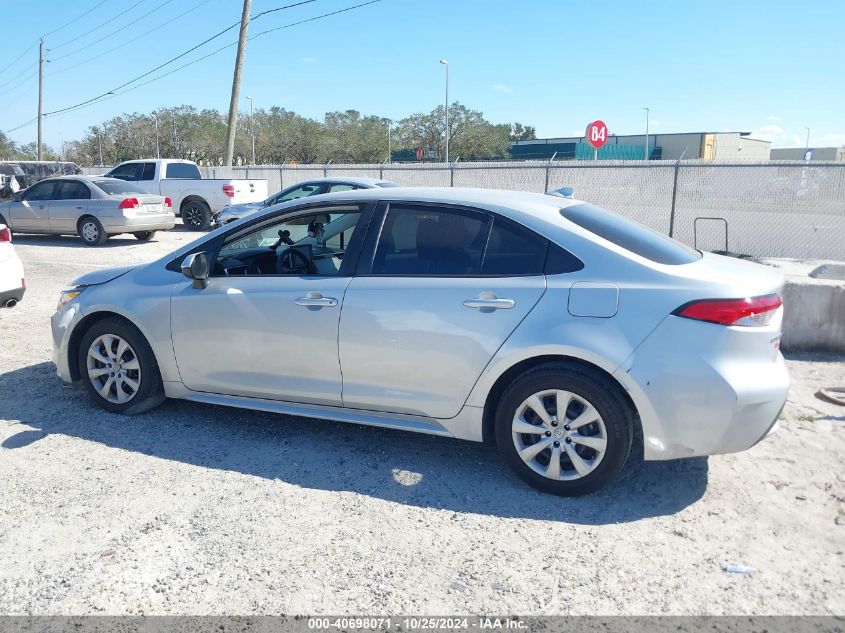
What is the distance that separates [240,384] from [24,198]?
45.9ft

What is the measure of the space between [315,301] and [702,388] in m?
2.22

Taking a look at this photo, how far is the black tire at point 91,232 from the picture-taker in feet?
48.9

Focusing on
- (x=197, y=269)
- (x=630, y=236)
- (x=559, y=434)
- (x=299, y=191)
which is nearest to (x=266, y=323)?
(x=197, y=269)

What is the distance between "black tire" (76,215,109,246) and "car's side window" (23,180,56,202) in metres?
1.14

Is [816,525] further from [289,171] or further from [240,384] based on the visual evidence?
[289,171]

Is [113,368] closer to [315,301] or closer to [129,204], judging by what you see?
[315,301]

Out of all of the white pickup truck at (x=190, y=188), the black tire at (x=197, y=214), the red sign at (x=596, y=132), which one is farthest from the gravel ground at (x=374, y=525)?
the red sign at (x=596, y=132)

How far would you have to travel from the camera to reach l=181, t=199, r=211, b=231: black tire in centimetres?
1827

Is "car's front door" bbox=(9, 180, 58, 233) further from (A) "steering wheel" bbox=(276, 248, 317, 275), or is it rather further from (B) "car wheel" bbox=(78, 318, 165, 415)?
(A) "steering wheel" bbox=(276, 248, 317, 275)

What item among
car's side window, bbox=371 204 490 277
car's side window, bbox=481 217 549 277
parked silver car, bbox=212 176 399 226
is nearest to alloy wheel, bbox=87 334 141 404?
car's side window, bbox=371 204 490 277

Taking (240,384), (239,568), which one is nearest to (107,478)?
(240,384)

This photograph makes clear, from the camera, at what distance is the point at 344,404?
4.25 metres

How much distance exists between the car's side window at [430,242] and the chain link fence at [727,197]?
880cm

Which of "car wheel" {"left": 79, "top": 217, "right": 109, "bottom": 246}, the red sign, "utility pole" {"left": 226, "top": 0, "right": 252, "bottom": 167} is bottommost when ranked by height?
"car wheel" {"left": 79, "top": 217, "right": 109, "bottom": 246}
